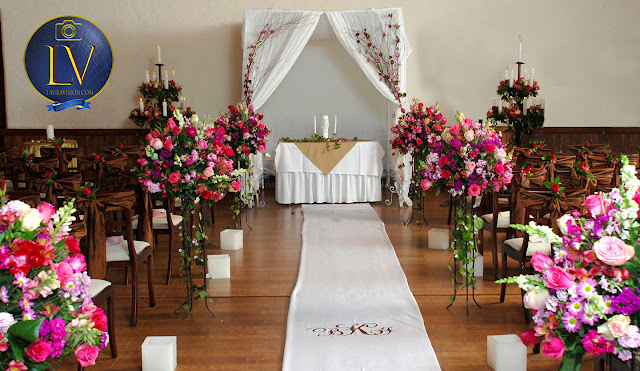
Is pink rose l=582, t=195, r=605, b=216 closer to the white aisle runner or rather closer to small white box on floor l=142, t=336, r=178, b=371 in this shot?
the white aisle runner

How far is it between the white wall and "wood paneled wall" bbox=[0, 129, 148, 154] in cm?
16

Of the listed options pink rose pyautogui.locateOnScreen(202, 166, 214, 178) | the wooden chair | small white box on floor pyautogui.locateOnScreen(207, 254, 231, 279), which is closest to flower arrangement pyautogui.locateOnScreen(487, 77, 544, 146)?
small white box on floor pyautogui.locateOnScreen(207, 254, 231, 279)

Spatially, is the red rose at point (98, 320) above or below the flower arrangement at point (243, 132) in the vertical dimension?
below

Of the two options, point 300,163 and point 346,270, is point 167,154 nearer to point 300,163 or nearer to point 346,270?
point 346,270

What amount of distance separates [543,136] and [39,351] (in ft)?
33.7

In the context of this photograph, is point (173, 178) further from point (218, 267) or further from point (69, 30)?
point (69, 30)

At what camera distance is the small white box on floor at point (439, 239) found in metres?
6.31

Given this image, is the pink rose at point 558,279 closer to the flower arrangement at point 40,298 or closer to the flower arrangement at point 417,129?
the flower arrangement at point 40,298

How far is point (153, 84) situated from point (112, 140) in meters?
1.51

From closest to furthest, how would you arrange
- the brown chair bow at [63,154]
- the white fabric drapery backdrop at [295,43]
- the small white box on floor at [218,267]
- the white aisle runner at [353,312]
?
the white aisle runner at [353,312] < the small white box on floor at [218,267] < the brown chair bow at [63,154] < the white fabric drapery backdrop at [295,43]

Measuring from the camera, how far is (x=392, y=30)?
29.4ft

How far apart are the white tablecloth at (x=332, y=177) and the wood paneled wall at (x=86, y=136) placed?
308cm

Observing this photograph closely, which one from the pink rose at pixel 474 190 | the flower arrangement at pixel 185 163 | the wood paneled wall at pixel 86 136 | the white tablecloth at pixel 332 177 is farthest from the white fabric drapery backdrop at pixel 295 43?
the flower arrangement at pixel 185 163

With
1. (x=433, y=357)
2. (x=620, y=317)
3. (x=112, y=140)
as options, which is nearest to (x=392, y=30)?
(x=112, y=140)
